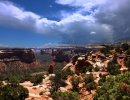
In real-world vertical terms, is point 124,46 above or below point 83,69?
above

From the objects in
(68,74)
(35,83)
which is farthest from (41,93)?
(68,74)

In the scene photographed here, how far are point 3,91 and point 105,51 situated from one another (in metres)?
59.4

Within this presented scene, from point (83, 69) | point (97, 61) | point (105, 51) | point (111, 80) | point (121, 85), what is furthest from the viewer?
point (105, 51)

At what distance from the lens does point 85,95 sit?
202 feet

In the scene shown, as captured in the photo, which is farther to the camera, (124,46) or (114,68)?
(124,46)

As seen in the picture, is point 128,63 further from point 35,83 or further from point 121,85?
point 121,85

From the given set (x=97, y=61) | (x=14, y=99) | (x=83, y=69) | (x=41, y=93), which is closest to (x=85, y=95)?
(x=41, y=93)

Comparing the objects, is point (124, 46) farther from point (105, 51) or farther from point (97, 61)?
point (97, 61)

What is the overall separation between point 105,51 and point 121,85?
70417 mm

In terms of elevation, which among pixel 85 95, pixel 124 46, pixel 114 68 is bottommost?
pixel 85 95

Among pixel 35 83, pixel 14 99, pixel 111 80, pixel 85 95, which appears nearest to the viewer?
pixel 111 80

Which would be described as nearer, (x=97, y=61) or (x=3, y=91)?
(x=3, y=91)

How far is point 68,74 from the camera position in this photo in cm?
8312

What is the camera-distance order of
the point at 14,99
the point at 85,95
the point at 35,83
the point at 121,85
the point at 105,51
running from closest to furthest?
the point at 121,85 → the point at 14,99 → the point at 85,95 → the point at 35,83 → the point at 105,51
